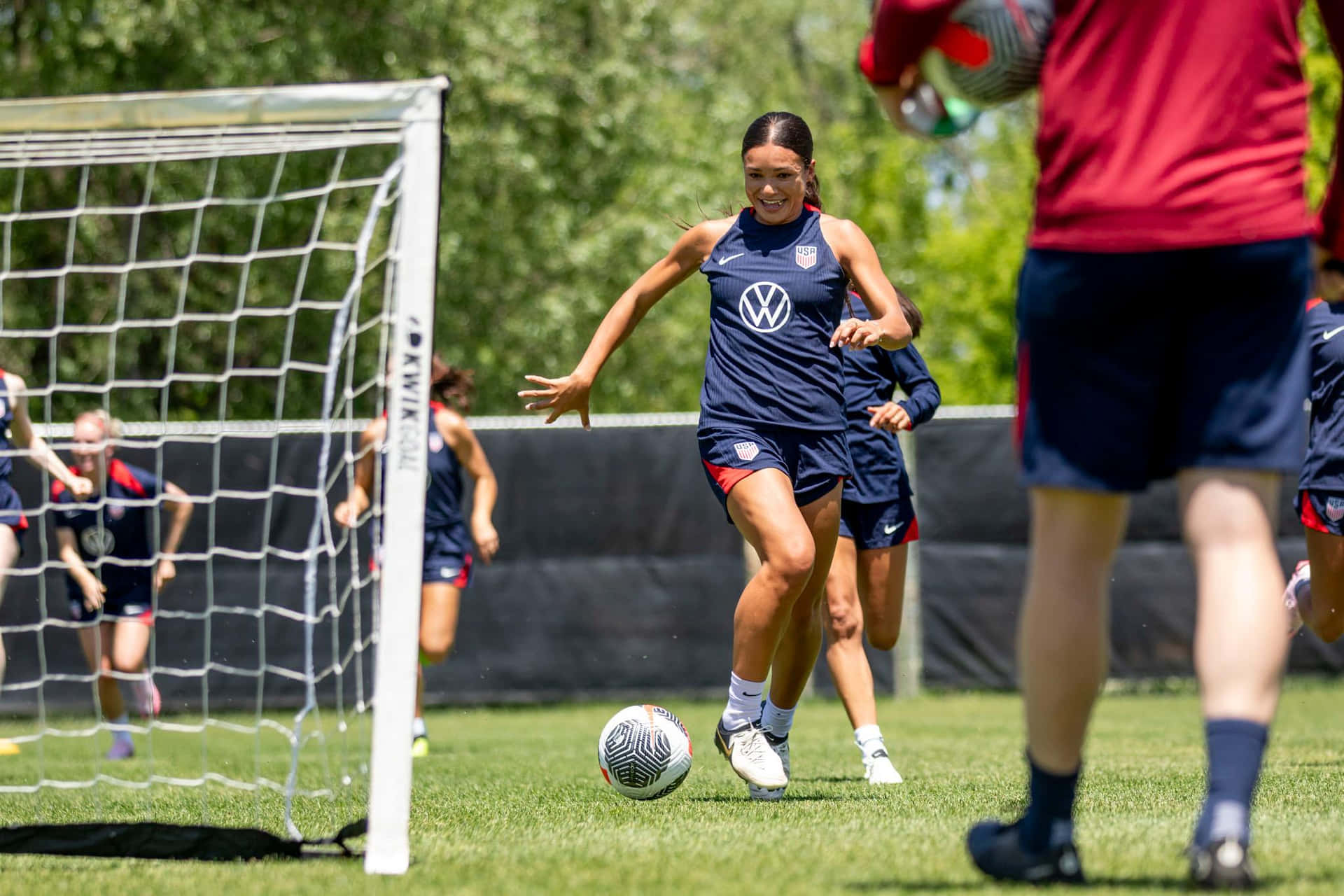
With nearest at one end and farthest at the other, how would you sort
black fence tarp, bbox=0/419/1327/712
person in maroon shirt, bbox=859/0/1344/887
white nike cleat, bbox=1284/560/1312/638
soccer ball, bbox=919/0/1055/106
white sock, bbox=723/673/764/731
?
person in maroon shirt, bbox=859/0/1344/887 → soccer ball, bbox=919/0/1055/106 → white sock, bbox=723/673/764/731 → white nike cleat, bbox=1284/560/1312/638 → black fence tarp, bbox=0/419/1327/712

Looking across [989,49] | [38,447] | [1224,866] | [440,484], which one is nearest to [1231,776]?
[1224,866]

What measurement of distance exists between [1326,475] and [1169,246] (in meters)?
4.51

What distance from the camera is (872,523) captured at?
662 cm

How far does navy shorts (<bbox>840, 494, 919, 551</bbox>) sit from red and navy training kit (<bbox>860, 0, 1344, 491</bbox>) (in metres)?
3.53

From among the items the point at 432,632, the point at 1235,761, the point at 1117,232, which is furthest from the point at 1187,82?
the point at 432,632

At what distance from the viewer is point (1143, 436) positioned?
2992 millimetres

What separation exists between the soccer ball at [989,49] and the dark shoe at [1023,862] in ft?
4.99

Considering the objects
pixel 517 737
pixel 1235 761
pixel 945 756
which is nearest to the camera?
pixel 1235 761

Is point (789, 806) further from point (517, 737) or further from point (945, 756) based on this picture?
point (517, 737)

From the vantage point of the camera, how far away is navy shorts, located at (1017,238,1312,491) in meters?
2.93

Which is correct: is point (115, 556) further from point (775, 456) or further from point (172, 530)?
point (775, 456)

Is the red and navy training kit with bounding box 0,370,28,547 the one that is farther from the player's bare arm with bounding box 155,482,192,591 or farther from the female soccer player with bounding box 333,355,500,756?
the female soccer player with bounding box 333,355,500,756

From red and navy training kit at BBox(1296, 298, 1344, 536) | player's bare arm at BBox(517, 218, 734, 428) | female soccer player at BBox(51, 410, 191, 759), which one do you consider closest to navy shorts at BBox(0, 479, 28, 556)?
female soccer player at BBox(51, 410, 191, 759)

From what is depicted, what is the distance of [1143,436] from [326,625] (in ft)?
35.6
